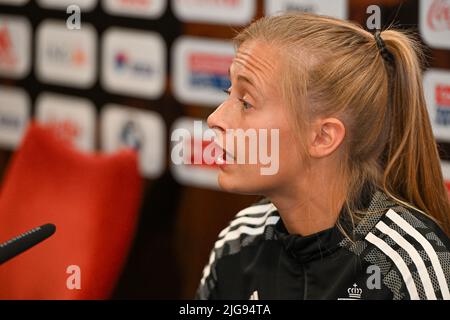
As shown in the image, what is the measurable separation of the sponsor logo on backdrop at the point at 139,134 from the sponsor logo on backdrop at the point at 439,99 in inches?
35.2

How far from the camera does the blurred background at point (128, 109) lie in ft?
6.72

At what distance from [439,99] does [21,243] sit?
1.11 metres

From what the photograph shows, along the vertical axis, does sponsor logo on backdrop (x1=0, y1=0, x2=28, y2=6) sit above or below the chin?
above

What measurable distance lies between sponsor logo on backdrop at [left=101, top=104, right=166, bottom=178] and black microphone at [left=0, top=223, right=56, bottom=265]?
56.7 inches

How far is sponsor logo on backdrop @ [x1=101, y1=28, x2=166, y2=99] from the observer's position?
238cm

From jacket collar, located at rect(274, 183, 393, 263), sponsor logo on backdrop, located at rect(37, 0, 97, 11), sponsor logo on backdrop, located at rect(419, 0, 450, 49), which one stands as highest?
sponsor logo on backdrop, located at rect(37, 0, 97, 11)

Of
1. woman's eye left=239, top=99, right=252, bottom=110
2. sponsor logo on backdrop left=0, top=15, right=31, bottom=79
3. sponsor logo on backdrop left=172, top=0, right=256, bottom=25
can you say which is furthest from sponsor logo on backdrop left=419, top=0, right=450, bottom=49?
sponsor logo on backdrop left=0, top=15, right=31, bottom=79

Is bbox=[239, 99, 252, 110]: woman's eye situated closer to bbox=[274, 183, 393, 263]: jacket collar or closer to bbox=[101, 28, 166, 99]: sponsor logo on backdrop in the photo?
bbox=[274, 183, 393, 263]: jacket collar

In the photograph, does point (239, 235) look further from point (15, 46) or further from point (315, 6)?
point (15, 46)

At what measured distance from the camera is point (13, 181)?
2184 mm

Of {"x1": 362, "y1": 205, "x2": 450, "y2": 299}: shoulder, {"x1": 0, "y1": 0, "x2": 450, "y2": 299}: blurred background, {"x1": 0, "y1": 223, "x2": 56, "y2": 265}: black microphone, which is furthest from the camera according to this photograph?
{"x1": 0, "y1": 0, "x2": 450, "y2": 299}: blurred background

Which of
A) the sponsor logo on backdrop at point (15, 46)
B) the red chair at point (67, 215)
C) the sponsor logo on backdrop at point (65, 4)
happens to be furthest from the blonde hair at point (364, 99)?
the sponsor logo on backdrop at point (15, 46)

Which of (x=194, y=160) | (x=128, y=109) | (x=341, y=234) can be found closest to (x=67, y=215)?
(x=194, y=160)

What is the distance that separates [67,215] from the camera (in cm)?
207
